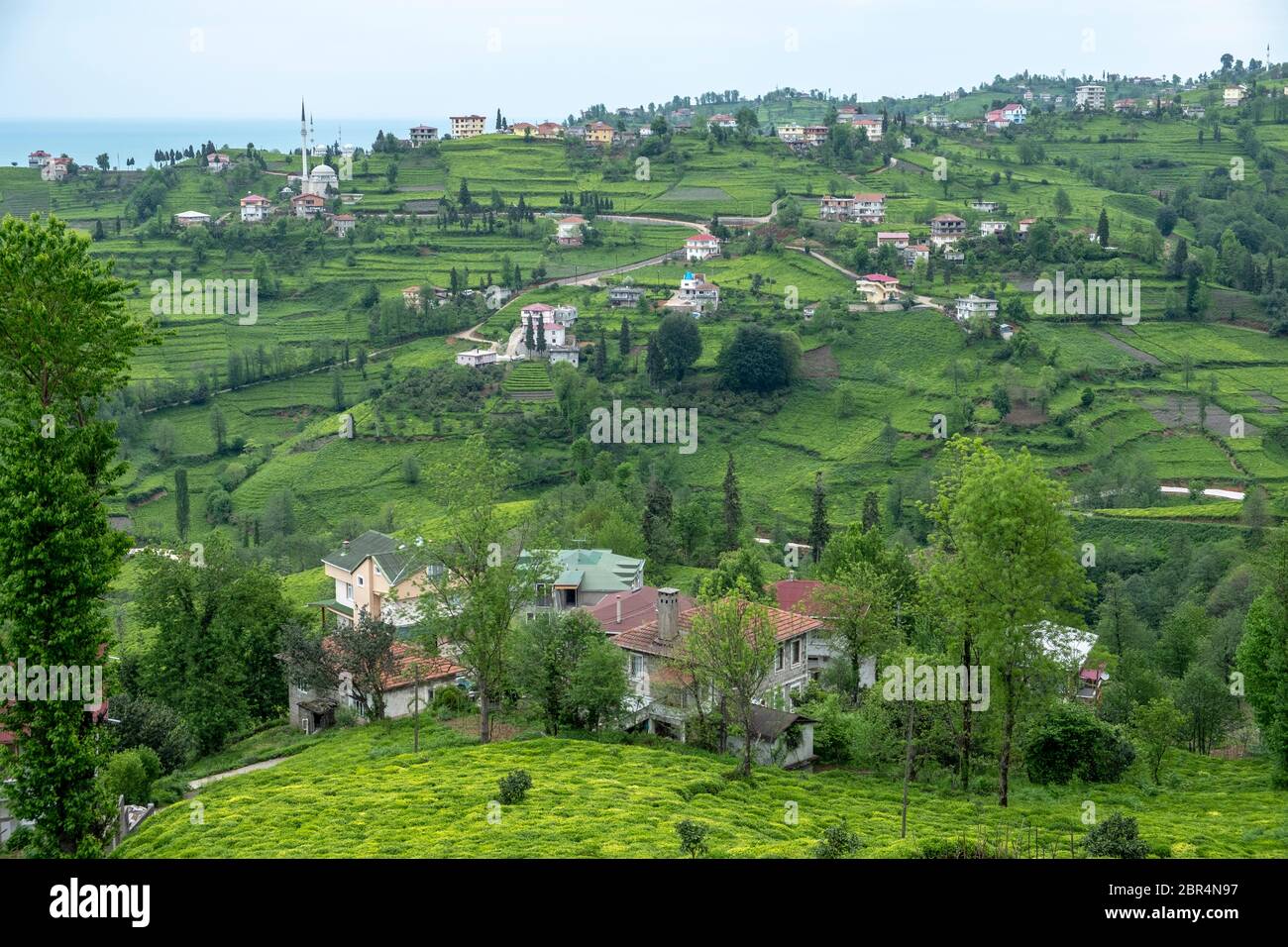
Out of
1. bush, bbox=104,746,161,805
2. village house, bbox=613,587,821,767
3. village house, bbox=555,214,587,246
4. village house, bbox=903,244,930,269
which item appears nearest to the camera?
bush, bbox=104,746,161,805

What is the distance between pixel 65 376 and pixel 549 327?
2755 inches

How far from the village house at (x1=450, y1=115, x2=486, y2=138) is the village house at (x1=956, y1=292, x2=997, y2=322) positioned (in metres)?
81.0

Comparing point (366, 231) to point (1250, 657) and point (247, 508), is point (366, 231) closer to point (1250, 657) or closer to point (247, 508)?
point (247, 508)

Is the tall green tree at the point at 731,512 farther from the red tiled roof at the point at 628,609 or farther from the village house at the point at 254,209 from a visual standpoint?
the village house at the point at 254,209

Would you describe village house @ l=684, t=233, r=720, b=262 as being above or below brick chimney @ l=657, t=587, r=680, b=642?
above

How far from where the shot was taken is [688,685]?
27.2 metres

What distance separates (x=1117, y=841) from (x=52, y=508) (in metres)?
15.0

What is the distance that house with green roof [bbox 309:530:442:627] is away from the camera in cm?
3684

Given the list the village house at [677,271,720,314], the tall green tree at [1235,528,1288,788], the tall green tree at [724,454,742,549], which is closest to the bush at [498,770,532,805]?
the tall green tree at [1235,528,1288,788]

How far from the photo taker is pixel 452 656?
32.2 metres

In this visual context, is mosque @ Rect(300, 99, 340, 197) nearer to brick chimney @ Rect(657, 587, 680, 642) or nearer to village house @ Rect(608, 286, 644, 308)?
village house @ Rect(608, 286, 644, 308)

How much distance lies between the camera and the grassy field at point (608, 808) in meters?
17.9
